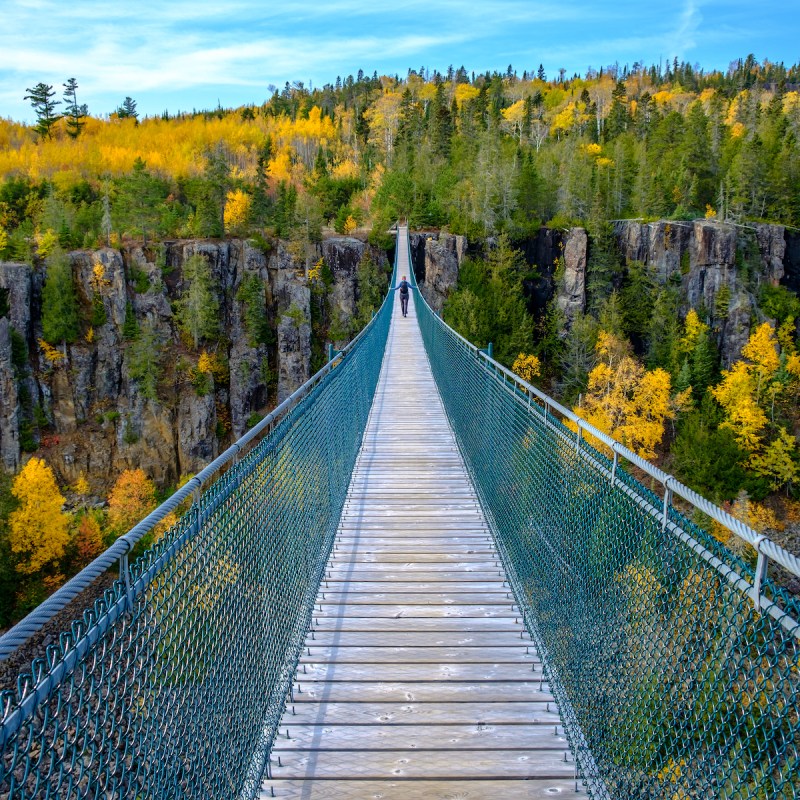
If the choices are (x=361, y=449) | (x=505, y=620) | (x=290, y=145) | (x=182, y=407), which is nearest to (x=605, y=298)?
(x=182, y=407)

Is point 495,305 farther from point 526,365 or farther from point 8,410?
point 8,410

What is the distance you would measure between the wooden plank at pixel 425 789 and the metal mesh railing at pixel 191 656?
162 millimetres

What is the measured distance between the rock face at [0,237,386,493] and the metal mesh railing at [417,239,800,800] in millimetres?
33507

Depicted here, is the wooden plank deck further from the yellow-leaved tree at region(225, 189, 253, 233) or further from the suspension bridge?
the yellow-leaved tree at region(225, 189, 253, 233)

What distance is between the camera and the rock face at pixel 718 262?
36.0 meters

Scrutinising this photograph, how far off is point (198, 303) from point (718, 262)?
31.9 m

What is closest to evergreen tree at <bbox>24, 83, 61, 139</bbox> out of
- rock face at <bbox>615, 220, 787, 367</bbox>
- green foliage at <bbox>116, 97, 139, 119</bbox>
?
green foliage at <bbox>116, 97, 139, 119</bbox>

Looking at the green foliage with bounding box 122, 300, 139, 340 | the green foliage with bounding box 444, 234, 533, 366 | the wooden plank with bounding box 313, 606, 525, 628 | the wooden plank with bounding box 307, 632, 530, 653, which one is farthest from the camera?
the green foliage with bounding box 122, 300, 139, 340

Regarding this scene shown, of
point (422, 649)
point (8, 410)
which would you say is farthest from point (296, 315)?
point (422, 649)

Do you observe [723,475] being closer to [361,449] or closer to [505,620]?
[361,449]

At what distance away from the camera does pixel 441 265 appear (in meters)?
36.8

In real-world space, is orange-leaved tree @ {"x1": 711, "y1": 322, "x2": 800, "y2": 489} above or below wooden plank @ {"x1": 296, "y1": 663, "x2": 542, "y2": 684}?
below

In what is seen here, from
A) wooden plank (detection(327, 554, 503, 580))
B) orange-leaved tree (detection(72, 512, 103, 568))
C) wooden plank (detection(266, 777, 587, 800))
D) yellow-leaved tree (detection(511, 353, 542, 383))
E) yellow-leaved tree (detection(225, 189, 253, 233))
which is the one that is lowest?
orange-leaved tree (detection(72, 512, 103, 568))

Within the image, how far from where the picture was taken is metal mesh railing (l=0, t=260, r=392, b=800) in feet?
4.12
